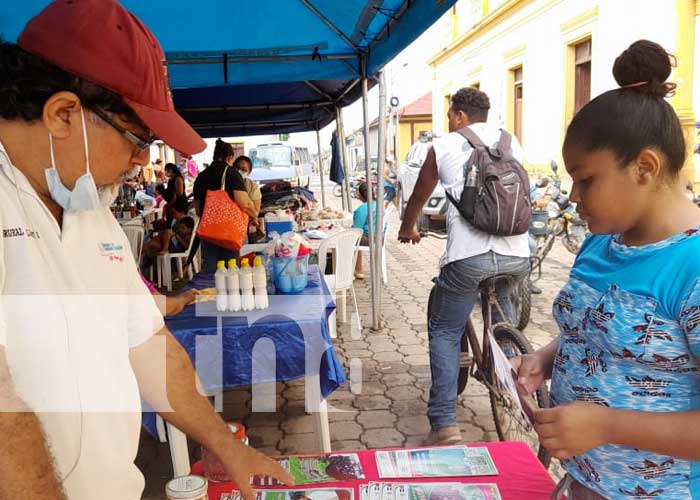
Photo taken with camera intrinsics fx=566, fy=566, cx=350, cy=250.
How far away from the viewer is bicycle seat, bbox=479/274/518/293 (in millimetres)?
2844

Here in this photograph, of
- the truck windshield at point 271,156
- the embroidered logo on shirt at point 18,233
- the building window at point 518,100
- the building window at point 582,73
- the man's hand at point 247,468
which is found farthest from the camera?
the truck windshield at point 271,156

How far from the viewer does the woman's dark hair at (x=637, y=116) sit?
106 cm

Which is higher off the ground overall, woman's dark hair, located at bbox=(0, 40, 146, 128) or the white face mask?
woman's dark hair, located at bbox=(0, 40, 146, 128)

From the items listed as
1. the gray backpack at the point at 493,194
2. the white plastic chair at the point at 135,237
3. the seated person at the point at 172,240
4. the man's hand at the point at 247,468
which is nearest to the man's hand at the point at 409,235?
the gray backpack at the point at 493,194

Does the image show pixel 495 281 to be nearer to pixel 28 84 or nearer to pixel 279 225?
pixel 28 84

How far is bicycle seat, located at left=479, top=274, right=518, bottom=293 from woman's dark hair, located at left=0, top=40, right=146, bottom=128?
2.20 metres

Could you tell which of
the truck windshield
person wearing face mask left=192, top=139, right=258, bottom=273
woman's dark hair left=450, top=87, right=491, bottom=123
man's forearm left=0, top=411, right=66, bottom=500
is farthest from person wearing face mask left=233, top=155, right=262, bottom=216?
the truck windshield

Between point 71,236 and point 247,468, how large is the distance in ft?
2.23

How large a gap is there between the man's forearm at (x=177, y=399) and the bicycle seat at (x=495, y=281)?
1.79 metres

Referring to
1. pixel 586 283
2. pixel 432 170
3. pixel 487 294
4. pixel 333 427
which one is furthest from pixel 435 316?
pixel 586 283

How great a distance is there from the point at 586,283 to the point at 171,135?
0.94 meters

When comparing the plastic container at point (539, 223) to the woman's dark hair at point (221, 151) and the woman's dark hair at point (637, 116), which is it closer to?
the woman's dark hair at point (221, 151)

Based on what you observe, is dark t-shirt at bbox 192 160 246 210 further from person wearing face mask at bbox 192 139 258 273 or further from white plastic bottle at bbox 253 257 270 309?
white plastic bottle at bbox 253 257 270 309

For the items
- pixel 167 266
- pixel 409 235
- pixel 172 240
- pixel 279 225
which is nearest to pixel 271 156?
pixel 172 240
